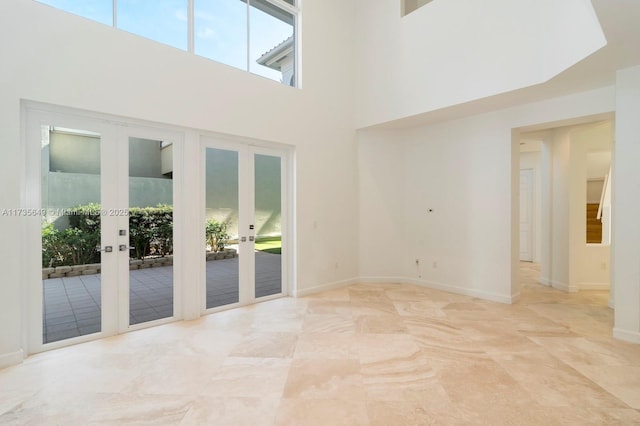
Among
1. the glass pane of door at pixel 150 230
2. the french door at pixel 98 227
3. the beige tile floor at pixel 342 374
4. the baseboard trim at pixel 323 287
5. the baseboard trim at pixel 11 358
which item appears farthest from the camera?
the baseboard trim at pixel 323 287

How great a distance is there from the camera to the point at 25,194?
305 centimetres

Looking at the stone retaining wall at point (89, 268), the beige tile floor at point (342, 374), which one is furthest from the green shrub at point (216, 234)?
the beige tile floor at point (342, 374)

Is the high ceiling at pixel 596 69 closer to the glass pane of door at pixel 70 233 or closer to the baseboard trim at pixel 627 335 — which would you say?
the baseboard trim at pixel 627 335

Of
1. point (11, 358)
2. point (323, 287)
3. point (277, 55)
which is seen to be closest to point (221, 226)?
point (323, 287)

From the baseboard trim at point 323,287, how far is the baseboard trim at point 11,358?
327cm

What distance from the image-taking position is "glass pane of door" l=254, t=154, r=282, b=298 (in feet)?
16.1

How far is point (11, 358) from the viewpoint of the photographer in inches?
113

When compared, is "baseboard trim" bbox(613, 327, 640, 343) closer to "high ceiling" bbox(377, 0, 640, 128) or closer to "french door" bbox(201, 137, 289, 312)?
"high ceiling" bbox(377, 0, 640, 128)

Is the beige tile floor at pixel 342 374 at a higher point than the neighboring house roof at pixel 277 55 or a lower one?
lower

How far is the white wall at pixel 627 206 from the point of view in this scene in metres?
3.38

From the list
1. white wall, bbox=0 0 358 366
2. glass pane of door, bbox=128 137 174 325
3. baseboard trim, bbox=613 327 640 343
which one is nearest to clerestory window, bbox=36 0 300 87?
white wall, bbox=0 0 358 366

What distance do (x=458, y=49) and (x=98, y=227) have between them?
17.3ft

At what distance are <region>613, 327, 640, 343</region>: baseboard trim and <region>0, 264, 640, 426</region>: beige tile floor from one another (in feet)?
0.30

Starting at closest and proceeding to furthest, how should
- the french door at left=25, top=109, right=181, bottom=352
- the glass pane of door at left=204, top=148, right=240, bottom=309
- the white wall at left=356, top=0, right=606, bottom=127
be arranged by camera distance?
1. the french door at left=25, top=109, right=181, bottom=352
2. the white wall at left=356, top=0, right=606, bottom=127
3. the glass pane of door at left=204, top=148, right=240, bottom=309
